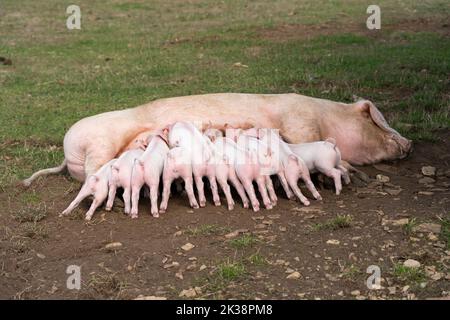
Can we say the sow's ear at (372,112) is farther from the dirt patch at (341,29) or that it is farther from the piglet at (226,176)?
the dirt patch at (341,29)

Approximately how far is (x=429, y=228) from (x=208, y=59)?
7399mm

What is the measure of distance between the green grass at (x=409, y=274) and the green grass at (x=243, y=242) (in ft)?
3.24

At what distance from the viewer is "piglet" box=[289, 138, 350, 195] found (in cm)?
589

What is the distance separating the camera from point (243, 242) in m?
4.95

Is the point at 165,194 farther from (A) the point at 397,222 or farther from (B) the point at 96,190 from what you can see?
(A) the point at 397,222

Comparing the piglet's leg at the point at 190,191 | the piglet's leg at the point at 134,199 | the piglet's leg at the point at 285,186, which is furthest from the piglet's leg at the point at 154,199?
the piglet's leg at the point at 285,186

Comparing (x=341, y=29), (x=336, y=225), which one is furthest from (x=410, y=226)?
(x=341, y=29)

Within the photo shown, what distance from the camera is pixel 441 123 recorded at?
24.8 ft

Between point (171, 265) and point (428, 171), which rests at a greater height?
point (428, 171)

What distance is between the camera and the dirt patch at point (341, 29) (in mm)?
13086

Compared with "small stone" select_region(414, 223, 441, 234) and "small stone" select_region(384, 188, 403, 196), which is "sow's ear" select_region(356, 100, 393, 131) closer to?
"small stone" select_region(384, 188, 403, 196)

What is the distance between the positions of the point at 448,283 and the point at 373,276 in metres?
0.44

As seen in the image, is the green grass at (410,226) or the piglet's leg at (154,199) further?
the piglet's leg at (154,199)

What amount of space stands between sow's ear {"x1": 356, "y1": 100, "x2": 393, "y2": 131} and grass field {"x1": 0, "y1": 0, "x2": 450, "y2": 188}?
0.47 metres
